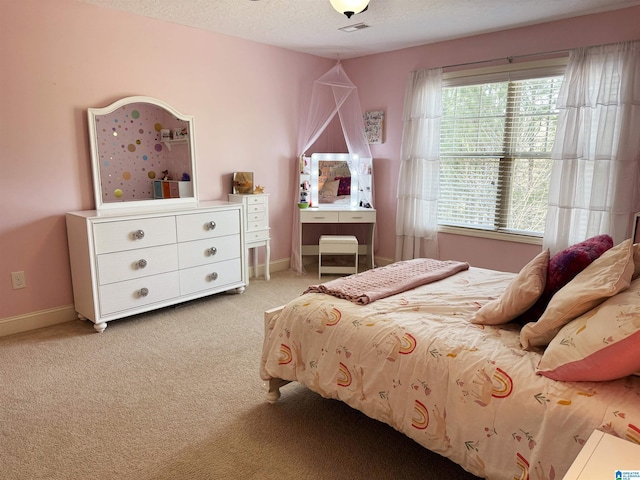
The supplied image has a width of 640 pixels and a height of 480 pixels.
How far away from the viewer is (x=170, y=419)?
7.14 feet

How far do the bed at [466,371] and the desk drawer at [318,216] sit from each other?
2429 millimetres

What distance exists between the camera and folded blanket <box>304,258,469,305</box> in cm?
222

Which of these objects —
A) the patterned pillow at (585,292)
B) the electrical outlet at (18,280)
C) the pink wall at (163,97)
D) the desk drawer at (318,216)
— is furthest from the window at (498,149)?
the electrical outlet at (18,280)

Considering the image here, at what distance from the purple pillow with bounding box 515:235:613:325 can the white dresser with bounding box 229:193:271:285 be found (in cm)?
280

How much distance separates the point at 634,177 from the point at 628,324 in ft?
8.38

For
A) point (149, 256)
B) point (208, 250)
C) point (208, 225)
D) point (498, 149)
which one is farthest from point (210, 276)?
point (498, 149)

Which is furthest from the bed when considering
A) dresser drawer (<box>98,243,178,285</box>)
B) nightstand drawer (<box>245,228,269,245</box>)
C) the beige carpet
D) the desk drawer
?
the desk drawer

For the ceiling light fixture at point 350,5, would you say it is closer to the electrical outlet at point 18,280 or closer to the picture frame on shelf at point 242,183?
the picture frame on shelf at point 242,183

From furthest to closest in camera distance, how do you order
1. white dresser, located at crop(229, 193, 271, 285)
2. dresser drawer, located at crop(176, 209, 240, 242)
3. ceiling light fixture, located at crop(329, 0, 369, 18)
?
white dresser, located at crop(229, 193, 271, 285), dresser drawer, located at crop(176, 209, 240, 242), ceiling light fixture, located at crop(329, 0, 369, 18)

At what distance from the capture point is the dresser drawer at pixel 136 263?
314 cm

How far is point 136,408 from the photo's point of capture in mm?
2268

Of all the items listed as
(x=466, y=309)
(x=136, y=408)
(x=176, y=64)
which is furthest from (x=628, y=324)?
(x=176, y=64)

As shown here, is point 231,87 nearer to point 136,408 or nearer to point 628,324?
point 136,408

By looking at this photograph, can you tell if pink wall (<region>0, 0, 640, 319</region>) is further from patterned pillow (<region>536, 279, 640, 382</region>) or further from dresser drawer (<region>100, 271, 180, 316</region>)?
patterned pillow (<region>536, 279, 640, 382</region>)
